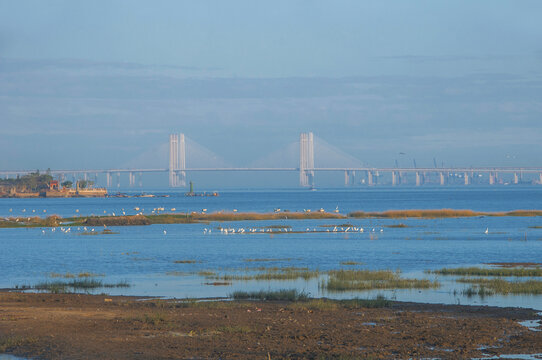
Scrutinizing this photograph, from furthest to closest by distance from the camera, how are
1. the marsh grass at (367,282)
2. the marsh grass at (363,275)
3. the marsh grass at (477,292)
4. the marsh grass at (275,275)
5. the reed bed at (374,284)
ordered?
the marsh grass at (275,275)
the marsh grass at (363,275)
the marsh grass at (367,282)
the reed bed at (374,284)
the marsh grass at (477,292)

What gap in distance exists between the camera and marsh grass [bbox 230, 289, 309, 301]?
914 inches

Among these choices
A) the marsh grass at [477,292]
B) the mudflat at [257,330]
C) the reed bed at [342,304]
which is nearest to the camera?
the mudflat at [257,330]

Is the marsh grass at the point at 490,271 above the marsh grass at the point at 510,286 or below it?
below

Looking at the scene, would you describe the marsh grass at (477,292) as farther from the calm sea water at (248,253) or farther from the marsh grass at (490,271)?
the marsh grass at (490,271)

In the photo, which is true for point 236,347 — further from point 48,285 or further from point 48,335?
point 48,285

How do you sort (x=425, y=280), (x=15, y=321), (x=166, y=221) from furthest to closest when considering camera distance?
(x=166, y=221) → (x=425, y=280) → (x=15, y=321)

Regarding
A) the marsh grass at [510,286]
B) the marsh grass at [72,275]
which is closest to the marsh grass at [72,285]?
the marsh grass at [72,275]

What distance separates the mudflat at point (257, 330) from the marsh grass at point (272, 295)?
3.03 ft

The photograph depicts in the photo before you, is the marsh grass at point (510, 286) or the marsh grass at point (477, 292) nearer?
the marsh grass at point (477, 292)

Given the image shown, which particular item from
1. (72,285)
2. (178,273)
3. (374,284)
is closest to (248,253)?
(178,273)

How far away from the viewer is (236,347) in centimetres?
1609

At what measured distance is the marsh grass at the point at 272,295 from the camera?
76.2ft

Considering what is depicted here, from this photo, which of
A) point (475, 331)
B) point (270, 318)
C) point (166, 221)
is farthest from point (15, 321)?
point (166, 221)

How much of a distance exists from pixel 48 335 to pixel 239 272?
581 inches
